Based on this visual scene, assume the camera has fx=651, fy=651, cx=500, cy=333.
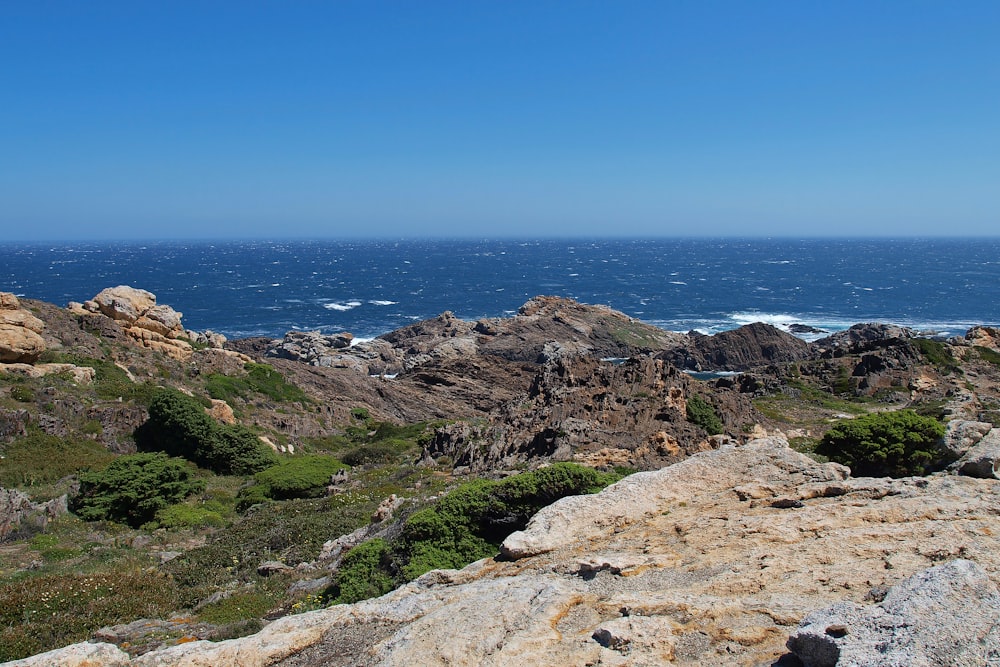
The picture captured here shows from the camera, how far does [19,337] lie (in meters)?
31.0

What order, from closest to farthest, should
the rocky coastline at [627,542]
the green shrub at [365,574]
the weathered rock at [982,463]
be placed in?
the rocky coastline at [627,542] < the weathered rock at [982,463] < the green shrub at [365,574]

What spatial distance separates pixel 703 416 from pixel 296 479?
1764 centimetres

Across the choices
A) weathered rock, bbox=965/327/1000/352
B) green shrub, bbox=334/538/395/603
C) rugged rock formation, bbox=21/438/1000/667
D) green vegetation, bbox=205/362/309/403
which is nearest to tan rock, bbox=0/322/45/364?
green vegetation, bbox=205/362/309/403

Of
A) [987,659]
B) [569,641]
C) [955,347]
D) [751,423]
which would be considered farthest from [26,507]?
[955,347]

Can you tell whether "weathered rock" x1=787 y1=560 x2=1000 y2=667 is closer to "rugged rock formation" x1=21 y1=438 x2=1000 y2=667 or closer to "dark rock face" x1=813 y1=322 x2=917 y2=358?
"rugged rock formation" x1=21 y1=438 x2=1000 y2=667

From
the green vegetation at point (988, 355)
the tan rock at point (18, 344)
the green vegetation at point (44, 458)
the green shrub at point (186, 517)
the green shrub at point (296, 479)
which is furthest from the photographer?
the green vegetation at point (988, 355)

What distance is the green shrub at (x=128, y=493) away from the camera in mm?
20188

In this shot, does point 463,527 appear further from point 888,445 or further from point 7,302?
point 7,302

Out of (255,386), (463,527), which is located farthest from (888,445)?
(255,386)

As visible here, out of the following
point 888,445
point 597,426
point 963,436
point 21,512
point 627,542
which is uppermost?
point 963,436

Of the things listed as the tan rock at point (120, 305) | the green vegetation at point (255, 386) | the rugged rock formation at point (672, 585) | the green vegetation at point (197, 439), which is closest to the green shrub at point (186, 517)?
the green vegetation at point (197, 439)

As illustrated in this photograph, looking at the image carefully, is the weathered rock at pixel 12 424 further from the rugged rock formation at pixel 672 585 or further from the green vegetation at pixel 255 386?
the rugged rock formation at pixel 672 585

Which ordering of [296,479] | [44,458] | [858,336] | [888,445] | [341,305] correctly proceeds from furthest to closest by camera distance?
[341,305], [858,336], [44,458], [296,479], [888,445]

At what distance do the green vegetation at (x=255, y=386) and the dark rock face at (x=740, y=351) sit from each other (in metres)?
45.0
